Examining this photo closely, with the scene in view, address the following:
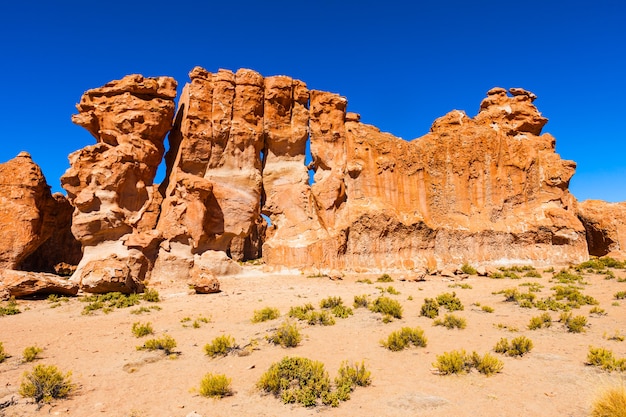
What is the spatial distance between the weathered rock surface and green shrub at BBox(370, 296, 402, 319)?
24.3 m

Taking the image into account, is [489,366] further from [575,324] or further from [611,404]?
[575,324]

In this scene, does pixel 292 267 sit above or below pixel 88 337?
above

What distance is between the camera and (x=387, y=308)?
38.7 ft

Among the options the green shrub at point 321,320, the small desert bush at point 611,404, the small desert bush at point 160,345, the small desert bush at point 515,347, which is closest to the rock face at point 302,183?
the green shrub at point 321,320

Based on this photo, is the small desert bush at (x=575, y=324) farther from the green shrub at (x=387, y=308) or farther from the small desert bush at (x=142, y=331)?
the small desert bush at (x=142, y=331)

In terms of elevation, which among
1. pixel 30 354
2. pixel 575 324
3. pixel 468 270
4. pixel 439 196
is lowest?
pixel 30 354

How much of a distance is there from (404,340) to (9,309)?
1360cm

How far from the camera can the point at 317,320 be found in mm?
11102

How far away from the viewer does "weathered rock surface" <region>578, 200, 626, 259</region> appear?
92.5 feet

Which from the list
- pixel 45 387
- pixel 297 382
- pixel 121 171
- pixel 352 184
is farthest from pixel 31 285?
pixel 352 184

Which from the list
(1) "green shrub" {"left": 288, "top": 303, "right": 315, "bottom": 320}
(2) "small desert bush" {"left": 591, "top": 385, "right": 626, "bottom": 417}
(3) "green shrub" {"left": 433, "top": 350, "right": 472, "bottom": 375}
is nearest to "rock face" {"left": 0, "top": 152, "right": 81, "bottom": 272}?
(1) "green shrub" {"left": 288, "top": 303, "right": 315, "bottom": 320}

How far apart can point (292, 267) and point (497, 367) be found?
700 inches

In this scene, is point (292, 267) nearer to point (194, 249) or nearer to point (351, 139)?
point (194, 249)

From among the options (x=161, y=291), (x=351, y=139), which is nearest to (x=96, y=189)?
(x=161, y=291)
